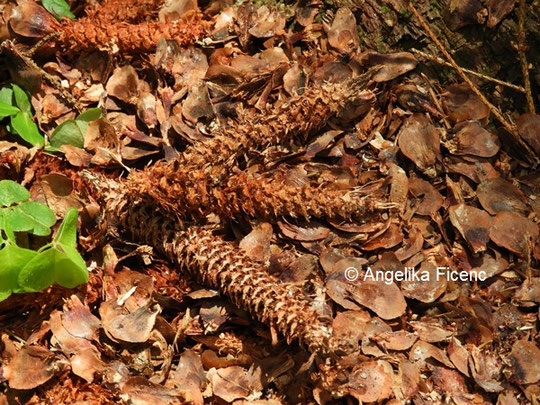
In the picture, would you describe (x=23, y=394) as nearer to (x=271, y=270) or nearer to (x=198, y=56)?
(x=271, y=270)

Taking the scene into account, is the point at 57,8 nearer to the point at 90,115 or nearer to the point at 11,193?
the point at 90,115

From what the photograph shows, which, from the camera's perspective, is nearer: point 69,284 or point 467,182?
point 69,284

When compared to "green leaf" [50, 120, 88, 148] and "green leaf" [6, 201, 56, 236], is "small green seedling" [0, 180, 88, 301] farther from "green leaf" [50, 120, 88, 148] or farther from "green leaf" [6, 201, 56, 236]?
"green leaf" [50, 120, 88, 148]

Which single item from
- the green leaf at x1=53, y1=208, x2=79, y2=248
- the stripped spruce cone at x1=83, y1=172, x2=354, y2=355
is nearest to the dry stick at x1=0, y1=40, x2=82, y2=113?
the stripped spruce cone at x1=83, y1=172, x2=354, y2=355

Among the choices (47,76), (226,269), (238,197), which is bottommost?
(226,269)

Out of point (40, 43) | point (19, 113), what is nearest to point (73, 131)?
point (19, 113)

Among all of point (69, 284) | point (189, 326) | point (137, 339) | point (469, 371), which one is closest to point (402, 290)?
point (469, 371)

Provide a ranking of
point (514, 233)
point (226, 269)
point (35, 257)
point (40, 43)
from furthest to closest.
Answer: point (40, 43), point (514, 233), point (226, 269), point (35, 257)
